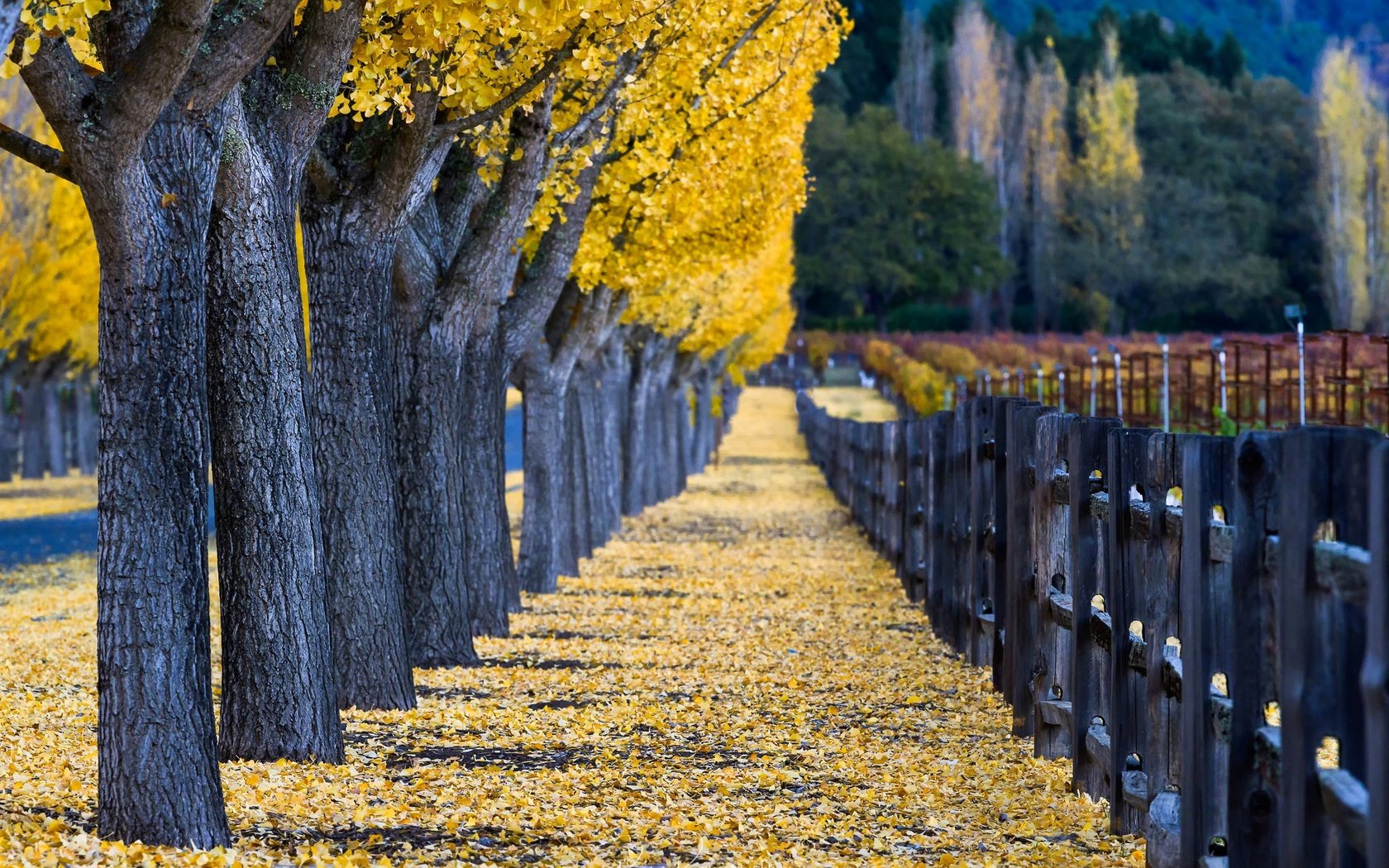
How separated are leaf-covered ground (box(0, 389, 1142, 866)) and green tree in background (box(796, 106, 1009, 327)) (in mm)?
75507

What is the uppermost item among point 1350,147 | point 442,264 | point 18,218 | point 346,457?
point 1350,147

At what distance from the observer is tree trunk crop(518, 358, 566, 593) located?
59.6 feet

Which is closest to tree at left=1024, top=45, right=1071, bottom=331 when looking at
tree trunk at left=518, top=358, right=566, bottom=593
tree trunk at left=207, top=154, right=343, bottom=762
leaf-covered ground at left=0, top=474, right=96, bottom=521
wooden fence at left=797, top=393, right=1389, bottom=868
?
leaf-covered ground at left=0, top=474, right=96, bottom=521

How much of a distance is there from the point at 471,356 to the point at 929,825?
6.82 m

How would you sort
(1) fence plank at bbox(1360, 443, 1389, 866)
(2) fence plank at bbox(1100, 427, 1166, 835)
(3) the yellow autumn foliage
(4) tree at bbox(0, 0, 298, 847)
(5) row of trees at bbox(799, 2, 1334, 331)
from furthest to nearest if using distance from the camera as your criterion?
(5) row of trees at bbox(799, 2, 1334, 331)
(3) the yellow autumn foliage
(2) fence plank at bbox(1100, 427, 1166, 835)
(4) tree at bbox(0, 0, 298, 847)
(1) fence plank at bbox(1360, 443, 1389, 866)

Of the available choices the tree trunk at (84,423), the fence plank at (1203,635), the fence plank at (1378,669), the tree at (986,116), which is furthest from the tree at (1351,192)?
the fence plank at (1378,669)

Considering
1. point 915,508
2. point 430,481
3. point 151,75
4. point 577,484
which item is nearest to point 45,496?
point 577,484

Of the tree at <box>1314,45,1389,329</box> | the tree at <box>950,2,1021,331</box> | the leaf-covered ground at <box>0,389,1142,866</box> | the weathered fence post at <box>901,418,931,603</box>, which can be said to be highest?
the tree at <box>950,2,1021,331</box>

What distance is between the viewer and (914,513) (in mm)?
16188

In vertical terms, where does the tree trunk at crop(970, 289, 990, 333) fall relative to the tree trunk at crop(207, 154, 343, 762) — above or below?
above

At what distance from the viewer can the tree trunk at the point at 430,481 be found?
11.8 m

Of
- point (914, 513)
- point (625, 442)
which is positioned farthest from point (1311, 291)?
point (914, 513)

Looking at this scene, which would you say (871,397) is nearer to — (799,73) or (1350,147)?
(1350,147)

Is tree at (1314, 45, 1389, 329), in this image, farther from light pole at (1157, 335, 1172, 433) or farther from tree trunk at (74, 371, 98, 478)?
tree trunk at (74, 371, 98, 478)
